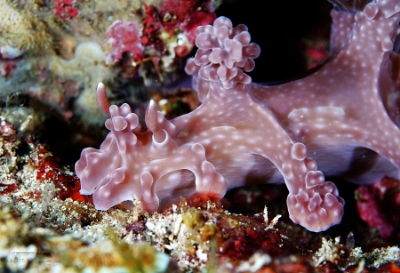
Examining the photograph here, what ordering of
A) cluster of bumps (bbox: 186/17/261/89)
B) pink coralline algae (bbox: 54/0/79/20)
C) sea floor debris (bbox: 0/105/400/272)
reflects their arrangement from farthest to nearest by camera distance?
A: pink coralline algae (bbox: 54/0/79/20), cluster of bumps (bbox: 186/17/261/89), sea floor debris (bbox: 0/105/400/272)

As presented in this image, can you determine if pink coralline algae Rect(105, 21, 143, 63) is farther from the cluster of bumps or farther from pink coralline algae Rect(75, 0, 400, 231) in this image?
the cluster of bumps

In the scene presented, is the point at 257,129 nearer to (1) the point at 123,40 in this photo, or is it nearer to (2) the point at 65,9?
(1) the point at 123,40

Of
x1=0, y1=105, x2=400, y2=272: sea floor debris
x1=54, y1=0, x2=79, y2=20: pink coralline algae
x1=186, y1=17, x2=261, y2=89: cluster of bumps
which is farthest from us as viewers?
x1=54, y1=0, x2=79, y2=20: pink coralline algae

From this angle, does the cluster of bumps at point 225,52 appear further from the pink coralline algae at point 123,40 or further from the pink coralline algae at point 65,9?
the pink coralline algae at point 65,9

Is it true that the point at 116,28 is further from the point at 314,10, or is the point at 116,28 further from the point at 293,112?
the point at 314,10

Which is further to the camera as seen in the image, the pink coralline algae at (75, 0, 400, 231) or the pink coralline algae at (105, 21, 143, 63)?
the pink coralline algae at (105, 21, 143, 63)

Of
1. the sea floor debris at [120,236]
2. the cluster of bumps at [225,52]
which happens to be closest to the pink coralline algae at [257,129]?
the cluster of bumps at [225,52]

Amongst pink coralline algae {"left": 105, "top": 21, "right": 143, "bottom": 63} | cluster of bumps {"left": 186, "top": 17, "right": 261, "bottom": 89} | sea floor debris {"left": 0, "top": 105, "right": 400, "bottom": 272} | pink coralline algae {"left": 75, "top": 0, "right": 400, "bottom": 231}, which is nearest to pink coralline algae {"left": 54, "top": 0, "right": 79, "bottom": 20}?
pink coralline algae {"left": 105, "top": 21, "right": 143, "bottom": 63}

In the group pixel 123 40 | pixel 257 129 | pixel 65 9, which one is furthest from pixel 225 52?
pixel 65 9

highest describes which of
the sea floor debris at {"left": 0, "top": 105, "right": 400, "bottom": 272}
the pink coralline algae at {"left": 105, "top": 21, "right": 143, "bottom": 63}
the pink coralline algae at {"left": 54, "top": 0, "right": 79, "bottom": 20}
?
the pink coralline algae at {"left": 54, "top": 0, "right": 79, "bottom": 20}
